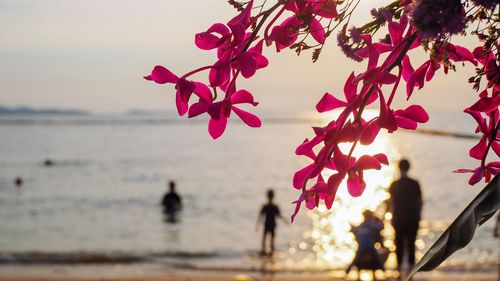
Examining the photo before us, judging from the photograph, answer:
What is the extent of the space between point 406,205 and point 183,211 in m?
23.2

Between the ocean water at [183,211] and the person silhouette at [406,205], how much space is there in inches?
294

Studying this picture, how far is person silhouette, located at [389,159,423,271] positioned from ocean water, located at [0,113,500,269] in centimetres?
747

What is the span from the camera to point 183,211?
31.8 meters

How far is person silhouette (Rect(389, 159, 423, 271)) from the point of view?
9062 mm

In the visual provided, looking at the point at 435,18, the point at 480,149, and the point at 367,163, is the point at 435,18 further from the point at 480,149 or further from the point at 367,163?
the point at 480,149

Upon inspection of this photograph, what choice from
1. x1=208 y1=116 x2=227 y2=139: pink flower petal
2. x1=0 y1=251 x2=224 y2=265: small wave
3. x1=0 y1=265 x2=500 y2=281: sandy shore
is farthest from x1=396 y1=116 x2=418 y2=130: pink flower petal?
x1=0 y1=251 x2=224 y2=265: small wave

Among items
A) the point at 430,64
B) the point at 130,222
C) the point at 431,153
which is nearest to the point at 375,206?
the point at 130,222

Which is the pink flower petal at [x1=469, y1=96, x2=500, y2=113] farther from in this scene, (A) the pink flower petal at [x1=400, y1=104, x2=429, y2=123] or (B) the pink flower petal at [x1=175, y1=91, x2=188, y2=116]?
(B) the pink flower petal at [x1=175, y1=91, x2=188, y2=116]

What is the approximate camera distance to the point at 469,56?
104 centimetres

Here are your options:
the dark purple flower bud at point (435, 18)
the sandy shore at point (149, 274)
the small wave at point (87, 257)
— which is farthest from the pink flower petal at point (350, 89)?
the small wave at point (87, 257)

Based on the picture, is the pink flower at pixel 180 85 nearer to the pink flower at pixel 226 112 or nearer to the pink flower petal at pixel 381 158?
the pink flower at pixel 226 112

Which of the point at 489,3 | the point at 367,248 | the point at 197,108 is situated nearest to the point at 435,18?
the point at 489,3

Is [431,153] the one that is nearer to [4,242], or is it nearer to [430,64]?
[4,242]

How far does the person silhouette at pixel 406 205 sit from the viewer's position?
9.06 m
